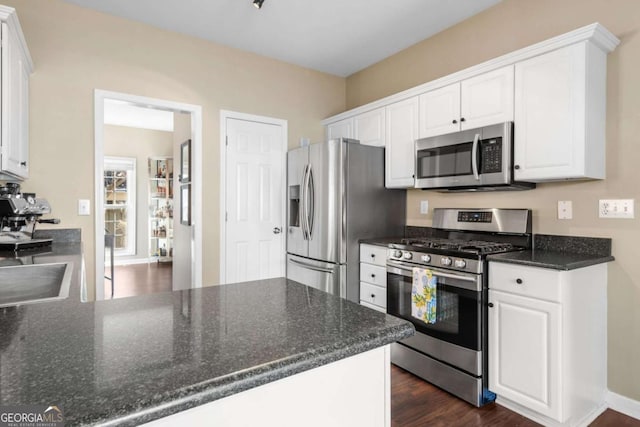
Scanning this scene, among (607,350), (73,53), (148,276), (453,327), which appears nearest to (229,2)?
(73,53)

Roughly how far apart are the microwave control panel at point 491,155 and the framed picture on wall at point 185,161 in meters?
2.88

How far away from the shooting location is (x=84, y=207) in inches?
112

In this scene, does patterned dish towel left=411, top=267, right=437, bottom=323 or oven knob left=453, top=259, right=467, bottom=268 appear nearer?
oven knob left=453, top=259, right=467, bottom=268

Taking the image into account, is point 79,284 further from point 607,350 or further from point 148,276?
point 148,276

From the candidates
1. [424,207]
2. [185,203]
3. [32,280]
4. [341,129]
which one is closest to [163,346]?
[32,280]

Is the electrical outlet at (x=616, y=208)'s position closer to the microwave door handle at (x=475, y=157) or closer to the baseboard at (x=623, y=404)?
the microwave door handle at (x=475, y=157)

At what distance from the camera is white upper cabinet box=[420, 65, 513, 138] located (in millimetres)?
2381

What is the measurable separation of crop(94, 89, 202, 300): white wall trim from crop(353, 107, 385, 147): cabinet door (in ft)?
5.03

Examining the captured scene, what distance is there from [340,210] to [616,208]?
6.19ft

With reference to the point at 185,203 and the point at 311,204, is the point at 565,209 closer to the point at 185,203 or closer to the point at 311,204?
the point at 311,204

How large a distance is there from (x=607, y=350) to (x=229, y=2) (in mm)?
3559

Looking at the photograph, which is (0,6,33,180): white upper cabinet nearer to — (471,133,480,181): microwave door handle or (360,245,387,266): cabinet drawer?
(360,245,387,266): cabinet drawer

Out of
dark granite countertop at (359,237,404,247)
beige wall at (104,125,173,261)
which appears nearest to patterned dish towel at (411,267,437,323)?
dark granite countertop at (359,237,404,247)

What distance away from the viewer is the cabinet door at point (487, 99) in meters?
2.37
